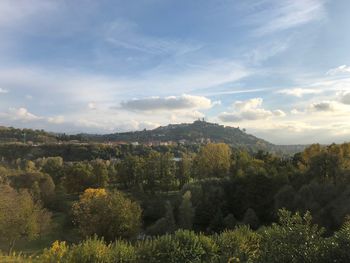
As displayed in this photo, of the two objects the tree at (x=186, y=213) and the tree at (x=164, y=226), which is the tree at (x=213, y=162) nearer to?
the tree at (x=186, y=213)

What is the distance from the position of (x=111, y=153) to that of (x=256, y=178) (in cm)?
10028

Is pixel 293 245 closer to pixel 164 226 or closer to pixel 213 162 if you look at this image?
pixel 164 226

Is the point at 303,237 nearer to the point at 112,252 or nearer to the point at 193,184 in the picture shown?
the point at 112,252

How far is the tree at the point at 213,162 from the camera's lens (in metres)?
Answer: 77.1

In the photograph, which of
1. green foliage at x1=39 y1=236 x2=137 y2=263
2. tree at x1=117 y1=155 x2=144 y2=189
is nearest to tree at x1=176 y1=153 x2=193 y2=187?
tree at x1=117 y1=155 x2=144 y2=189

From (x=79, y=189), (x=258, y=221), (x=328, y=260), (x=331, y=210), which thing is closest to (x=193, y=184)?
(x=258, y=221)

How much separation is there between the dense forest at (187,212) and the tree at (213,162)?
8.1 inches

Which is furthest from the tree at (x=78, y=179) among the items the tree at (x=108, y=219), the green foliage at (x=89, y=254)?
the green foliage at (x=89, y=254)

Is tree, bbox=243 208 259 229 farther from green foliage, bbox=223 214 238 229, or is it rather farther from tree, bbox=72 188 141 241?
tree, bbox=72 188 141 241

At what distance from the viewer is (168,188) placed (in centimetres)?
7612

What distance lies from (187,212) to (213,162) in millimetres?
28688

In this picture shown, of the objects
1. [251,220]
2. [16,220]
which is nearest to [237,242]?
[16,220]

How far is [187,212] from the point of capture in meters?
49.9

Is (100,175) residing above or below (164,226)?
above
